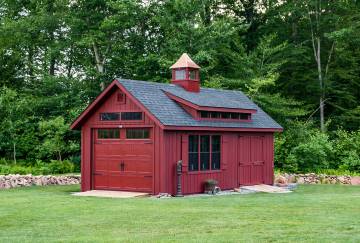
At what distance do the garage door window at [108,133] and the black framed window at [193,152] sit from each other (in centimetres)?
251

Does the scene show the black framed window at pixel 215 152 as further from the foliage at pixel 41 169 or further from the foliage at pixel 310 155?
the foliage at pixel 41 169

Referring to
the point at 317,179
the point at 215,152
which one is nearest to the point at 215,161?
the point at 215,152

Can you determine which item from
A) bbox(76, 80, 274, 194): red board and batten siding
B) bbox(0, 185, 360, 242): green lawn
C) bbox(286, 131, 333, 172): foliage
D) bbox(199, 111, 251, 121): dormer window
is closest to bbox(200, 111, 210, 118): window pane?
bbox(199, 111, 251, 121): dormer window

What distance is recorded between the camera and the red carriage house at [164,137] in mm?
19859

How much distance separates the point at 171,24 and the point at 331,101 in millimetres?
13575

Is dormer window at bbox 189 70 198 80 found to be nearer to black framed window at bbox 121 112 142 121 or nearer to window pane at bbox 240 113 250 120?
window pane at bbox 240 113 250 120

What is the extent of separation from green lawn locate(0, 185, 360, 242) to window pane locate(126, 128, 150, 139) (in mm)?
2650

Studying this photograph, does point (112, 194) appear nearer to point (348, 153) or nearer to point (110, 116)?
point (110, 116)

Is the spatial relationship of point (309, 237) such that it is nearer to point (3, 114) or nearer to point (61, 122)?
point (61, 122)

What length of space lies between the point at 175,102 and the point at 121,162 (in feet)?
9.12

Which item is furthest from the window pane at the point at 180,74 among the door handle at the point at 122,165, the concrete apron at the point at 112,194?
the concrete apron at the point at 112,194

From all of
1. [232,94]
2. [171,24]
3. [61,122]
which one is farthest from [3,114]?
[232,94]

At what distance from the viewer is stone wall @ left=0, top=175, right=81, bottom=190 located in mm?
22375

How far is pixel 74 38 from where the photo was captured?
3759cm
